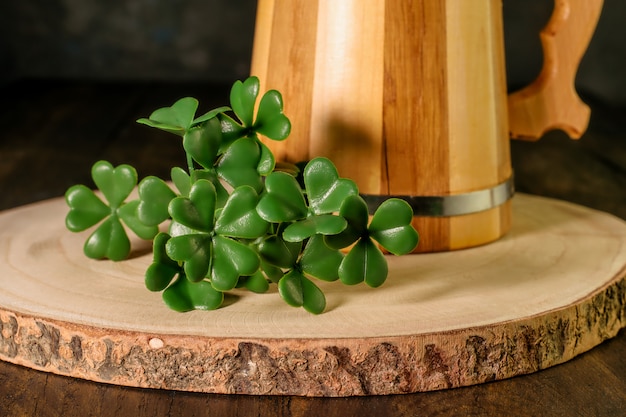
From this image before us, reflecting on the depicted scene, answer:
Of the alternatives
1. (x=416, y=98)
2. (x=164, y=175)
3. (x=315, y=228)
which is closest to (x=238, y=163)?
(x=315, y=228)

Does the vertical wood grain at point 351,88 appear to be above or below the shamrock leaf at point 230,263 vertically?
above

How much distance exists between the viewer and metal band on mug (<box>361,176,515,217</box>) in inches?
43.6

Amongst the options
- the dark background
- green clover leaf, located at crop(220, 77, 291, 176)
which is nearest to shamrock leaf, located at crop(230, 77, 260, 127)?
green clover leaf, located at crop(220, 77, 291, 176)

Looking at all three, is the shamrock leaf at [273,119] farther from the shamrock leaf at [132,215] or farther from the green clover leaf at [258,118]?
the shamrock leaf at [132,215]

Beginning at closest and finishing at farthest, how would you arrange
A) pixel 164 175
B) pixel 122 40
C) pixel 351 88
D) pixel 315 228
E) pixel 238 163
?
pixel 315 228 < pixel 238 163 < pixel 351 88 < pixel 164 175 < pixel 122 40

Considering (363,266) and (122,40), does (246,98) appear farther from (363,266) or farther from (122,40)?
(122,40)

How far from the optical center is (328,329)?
2.88ft

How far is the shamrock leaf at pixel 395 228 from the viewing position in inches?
35.8

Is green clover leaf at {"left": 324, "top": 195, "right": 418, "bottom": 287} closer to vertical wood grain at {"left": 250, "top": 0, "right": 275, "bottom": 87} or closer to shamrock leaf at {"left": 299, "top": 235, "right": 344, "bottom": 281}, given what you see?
shamrock leaf at {"left": 299, "top": 235, "right": 344, "bottom": 281}

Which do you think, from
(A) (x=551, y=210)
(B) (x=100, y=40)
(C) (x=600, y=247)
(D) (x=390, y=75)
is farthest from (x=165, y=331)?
(B) (x=100, y=40)

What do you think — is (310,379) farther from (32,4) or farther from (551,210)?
(32,4)

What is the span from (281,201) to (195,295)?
0.13 m

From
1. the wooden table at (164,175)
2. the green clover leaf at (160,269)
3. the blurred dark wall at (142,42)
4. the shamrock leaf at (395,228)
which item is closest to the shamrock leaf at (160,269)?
the green clover leaf at (160,269)

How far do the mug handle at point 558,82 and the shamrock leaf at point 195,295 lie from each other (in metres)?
0.56
